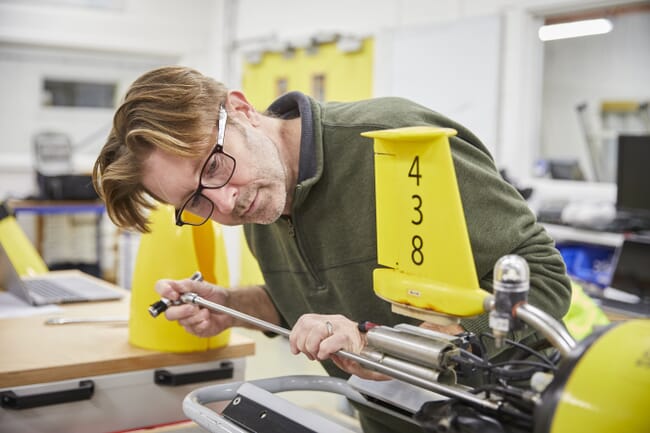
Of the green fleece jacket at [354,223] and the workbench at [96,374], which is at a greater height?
the green fleece jacket at [354,223]

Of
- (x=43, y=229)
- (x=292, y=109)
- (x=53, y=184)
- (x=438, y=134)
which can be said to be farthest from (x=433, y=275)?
(x=43, y=229)

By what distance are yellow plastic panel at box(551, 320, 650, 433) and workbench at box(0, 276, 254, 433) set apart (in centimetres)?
104

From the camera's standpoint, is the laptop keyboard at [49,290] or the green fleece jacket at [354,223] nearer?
the green fleece jacket at [354,223]

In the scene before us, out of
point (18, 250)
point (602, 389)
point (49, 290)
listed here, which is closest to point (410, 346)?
point (602, 389)

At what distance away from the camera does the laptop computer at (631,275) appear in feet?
9.99

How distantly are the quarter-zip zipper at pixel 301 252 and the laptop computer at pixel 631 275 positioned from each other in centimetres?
188

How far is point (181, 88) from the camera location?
1.23 metres

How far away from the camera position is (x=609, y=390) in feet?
2.35

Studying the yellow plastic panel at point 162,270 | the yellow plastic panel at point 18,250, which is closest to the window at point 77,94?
the yellow plastic panel at point 18,250

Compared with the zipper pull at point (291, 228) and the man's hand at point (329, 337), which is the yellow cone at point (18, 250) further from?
the man's hand at point (329, 337)

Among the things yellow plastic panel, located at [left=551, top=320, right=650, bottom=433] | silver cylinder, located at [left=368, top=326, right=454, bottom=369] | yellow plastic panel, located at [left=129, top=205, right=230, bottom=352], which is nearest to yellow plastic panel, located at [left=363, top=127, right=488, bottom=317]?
silver cylinder, located at [left=368, top=326, right=454, bottom=369]

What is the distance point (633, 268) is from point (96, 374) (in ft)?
7.92

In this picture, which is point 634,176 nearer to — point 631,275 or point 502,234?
point 631,275

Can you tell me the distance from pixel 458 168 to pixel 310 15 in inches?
203
